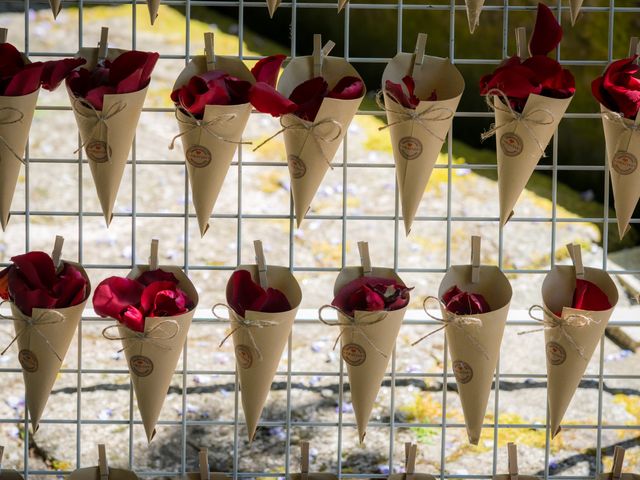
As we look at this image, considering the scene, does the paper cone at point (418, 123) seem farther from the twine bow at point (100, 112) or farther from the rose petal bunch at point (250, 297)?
the twine bow at point (100, 112)

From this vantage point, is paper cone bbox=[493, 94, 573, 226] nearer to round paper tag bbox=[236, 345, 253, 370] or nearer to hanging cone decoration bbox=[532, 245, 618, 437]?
hanging cone decoration bbox=[532, 245, 618, 437]

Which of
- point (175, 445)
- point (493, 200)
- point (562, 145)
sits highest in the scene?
point (562, 145)

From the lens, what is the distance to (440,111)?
75.2 inches

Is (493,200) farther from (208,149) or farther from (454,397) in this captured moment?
(208,149)

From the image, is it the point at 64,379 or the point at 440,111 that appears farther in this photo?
the point at 64,379

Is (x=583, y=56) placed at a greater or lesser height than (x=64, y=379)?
greater

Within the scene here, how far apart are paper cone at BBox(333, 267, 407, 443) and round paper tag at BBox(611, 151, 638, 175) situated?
1.57ft

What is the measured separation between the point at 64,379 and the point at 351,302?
6.94 feet

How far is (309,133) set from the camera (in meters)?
1.91

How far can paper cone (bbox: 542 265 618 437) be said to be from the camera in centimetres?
197

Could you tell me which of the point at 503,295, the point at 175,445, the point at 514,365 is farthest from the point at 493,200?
the point at 503,295

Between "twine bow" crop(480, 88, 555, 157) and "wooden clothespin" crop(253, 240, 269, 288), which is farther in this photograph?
"wooden clothespin" crop(253, 240, 269, 288)

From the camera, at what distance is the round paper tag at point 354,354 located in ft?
6.43

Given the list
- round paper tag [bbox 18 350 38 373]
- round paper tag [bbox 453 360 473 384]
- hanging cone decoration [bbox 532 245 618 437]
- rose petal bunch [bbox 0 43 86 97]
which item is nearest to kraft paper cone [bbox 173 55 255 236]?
rose petal bunch [bbox 0 43 86 97]
